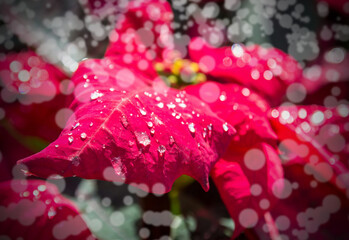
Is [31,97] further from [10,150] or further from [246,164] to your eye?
[246,164]

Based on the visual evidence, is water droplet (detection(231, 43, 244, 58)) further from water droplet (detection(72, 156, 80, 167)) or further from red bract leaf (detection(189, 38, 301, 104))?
water droplet (detection(72, 156, 80, 167))

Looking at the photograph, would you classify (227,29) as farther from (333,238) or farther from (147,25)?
(333,238)

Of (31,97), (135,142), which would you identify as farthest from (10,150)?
(135,142)

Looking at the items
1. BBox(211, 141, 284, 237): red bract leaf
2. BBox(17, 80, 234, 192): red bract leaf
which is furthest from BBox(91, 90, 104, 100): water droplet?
BBox(211, 141, 284, 237): red bract leaf

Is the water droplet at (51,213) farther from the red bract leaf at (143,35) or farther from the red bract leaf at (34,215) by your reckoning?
the red bract leaf at (143,35)

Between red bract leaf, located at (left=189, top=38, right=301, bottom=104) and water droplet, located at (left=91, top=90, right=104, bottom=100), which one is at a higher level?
water droplet, located at (left=91, top=90, right=104, bottom=100)

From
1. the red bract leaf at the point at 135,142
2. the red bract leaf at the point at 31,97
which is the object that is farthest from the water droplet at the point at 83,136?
the red bract leaf at the point at 31,97
